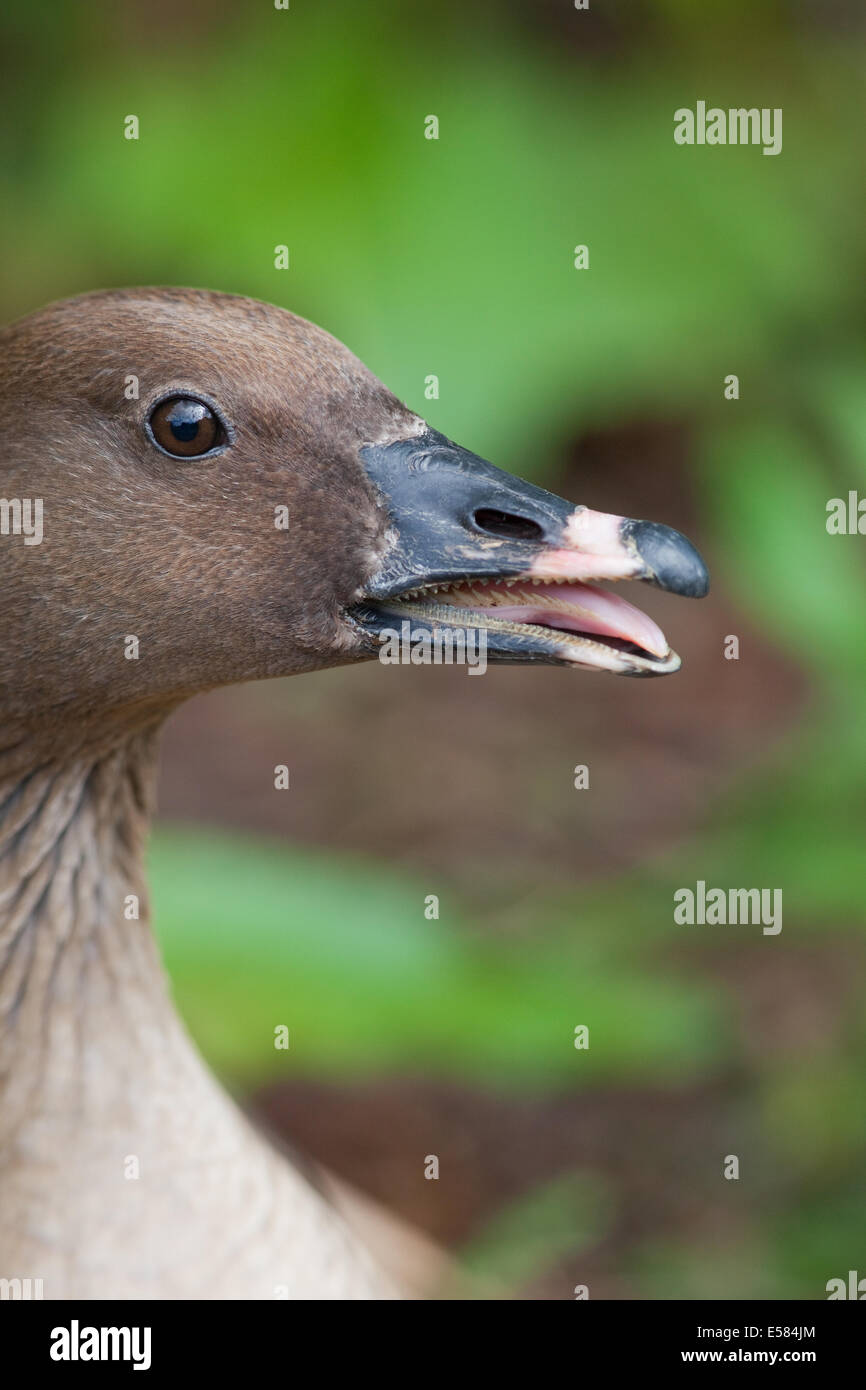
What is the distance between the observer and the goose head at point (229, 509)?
108 inches

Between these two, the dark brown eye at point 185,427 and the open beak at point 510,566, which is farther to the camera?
the dark brown eye at point 185,427

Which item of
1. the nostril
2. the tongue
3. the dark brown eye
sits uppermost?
the dark brown eye

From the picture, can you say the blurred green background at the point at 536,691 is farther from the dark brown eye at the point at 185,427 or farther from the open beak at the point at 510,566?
the dark brown eye at the point at 185,427

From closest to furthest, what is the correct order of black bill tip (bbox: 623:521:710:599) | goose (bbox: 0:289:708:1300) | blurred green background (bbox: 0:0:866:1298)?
black bill tip (bbox: 623:521:710:599) < goose (bbox: 0:289:708:1300) < blurred green background (bbox: 0:0:866:1298)

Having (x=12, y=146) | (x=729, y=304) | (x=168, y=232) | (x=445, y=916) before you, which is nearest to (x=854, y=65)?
(x=729, y=304)

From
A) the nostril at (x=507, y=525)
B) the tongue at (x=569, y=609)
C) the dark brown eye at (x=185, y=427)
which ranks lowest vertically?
the tongue at (x=569, y=609)

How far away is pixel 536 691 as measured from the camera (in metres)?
7.68

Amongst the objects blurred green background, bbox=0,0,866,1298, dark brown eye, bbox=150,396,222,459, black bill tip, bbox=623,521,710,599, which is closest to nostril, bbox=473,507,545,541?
black bill tip, bbox=623,521,710,599

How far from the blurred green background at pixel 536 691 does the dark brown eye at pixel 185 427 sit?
1724 mm

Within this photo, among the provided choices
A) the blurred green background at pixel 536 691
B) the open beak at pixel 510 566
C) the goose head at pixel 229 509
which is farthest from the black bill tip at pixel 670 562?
the blurred green background at pixel 536 691

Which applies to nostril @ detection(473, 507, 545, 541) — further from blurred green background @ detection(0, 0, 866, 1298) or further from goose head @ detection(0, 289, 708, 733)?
blurred green background @ detection(0, 0, 866, 1298)

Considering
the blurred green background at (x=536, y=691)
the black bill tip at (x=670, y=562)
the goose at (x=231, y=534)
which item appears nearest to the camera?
the black bill tip at (x=670, y=562)

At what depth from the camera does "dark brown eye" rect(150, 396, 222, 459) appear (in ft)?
9.06

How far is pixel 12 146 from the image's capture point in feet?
25.1
